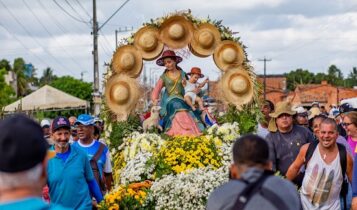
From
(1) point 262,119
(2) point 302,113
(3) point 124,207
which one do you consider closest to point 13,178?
(3) point 124,207

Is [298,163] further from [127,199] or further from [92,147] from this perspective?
[92,147]

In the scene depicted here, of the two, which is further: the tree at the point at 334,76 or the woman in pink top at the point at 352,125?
the tree at the point at 334,76

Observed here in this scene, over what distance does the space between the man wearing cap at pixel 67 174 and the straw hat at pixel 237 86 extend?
6534 mm

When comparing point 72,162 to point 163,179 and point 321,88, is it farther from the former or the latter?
point 321,88

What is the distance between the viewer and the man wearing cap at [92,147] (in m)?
9.66

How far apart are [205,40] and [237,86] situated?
1.06 metres

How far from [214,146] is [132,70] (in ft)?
9.19

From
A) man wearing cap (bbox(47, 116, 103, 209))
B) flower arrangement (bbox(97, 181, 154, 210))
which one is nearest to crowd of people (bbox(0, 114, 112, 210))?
man wearing cap (bbox(47, 116, 103, 209))

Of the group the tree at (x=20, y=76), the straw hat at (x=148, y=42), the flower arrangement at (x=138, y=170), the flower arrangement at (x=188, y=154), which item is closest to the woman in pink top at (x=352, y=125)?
the flower arrangement at (x=188, y=154)

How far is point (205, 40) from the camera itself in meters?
14.2

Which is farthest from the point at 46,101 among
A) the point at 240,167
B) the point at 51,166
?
the point at 240,167

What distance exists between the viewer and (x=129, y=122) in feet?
45.7

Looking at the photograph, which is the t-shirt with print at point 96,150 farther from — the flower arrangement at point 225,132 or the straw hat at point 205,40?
the straw hat at point 205,40

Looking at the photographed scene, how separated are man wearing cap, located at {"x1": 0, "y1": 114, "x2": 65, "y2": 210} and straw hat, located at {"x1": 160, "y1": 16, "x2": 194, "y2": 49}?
441 inches
